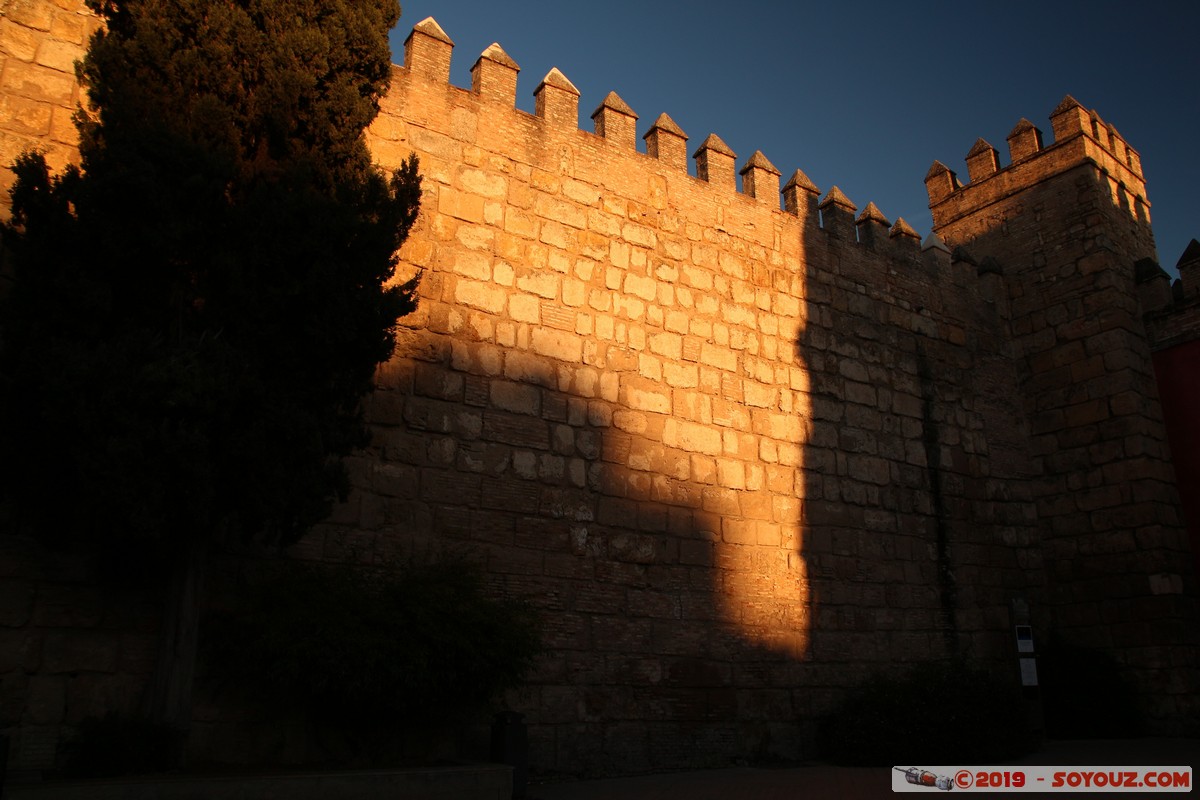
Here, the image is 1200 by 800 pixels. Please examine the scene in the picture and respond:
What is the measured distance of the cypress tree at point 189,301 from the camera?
4789mm

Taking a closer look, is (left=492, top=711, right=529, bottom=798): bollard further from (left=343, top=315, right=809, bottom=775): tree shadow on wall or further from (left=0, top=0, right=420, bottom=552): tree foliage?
(left=0, top=0, right=420, bottom=552): tree foliage

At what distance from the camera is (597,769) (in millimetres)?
7035

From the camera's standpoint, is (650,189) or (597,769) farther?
(650,189)

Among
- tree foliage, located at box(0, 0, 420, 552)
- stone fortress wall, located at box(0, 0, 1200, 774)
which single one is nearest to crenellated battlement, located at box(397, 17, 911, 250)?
stone fortress wall, located at box(0, 0, 1200, 774)

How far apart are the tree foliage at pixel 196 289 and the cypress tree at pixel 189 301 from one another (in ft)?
0.04

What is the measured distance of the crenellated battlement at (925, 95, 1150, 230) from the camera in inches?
467

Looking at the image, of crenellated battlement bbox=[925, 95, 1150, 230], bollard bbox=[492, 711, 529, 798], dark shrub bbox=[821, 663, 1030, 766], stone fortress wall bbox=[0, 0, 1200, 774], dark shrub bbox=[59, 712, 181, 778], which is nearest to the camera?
dark shrub bbox=[59, 712, 181, 778]

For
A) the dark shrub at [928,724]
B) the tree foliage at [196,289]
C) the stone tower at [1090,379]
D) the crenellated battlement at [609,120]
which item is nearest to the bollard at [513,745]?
the tree foliage at [196,289]

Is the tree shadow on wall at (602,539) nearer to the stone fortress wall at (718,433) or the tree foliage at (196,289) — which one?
the stone fortress wall at (718,433)

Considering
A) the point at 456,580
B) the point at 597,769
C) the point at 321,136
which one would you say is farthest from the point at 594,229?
the point at 597,769

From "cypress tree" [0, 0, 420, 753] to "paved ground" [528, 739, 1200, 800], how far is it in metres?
2.73

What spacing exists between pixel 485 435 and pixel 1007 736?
513cm

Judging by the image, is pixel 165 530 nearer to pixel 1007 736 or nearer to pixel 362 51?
pixel 362 51

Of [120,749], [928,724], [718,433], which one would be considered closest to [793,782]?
[928,724]
